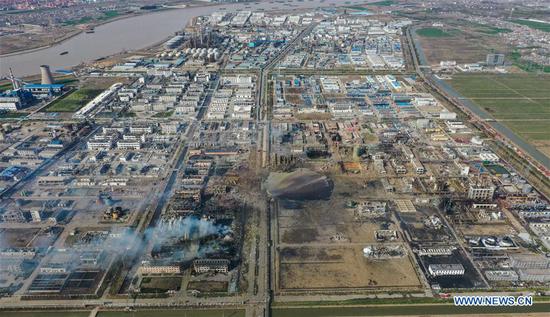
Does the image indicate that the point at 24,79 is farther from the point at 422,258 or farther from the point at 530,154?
the point at 530,154

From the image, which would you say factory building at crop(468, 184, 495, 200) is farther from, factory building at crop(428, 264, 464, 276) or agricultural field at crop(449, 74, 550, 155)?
agricultural field at crop(449, 74, 550, 155)

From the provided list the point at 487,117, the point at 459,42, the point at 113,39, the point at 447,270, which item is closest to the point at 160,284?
the point at 447,270

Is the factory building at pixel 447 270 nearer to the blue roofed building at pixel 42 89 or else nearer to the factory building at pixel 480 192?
the factory building at pixel 480 192

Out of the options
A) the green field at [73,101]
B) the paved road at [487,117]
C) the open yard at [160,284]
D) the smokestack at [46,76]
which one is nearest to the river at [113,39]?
the smokestack at [46,76]

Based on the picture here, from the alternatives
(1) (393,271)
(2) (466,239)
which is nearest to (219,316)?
(1) (393,271)

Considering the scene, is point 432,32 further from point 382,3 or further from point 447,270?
point 447,270

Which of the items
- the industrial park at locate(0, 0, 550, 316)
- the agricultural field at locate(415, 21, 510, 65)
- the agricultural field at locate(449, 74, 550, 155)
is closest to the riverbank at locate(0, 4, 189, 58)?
the industrial park at locate(0, 0, 550, 316)
